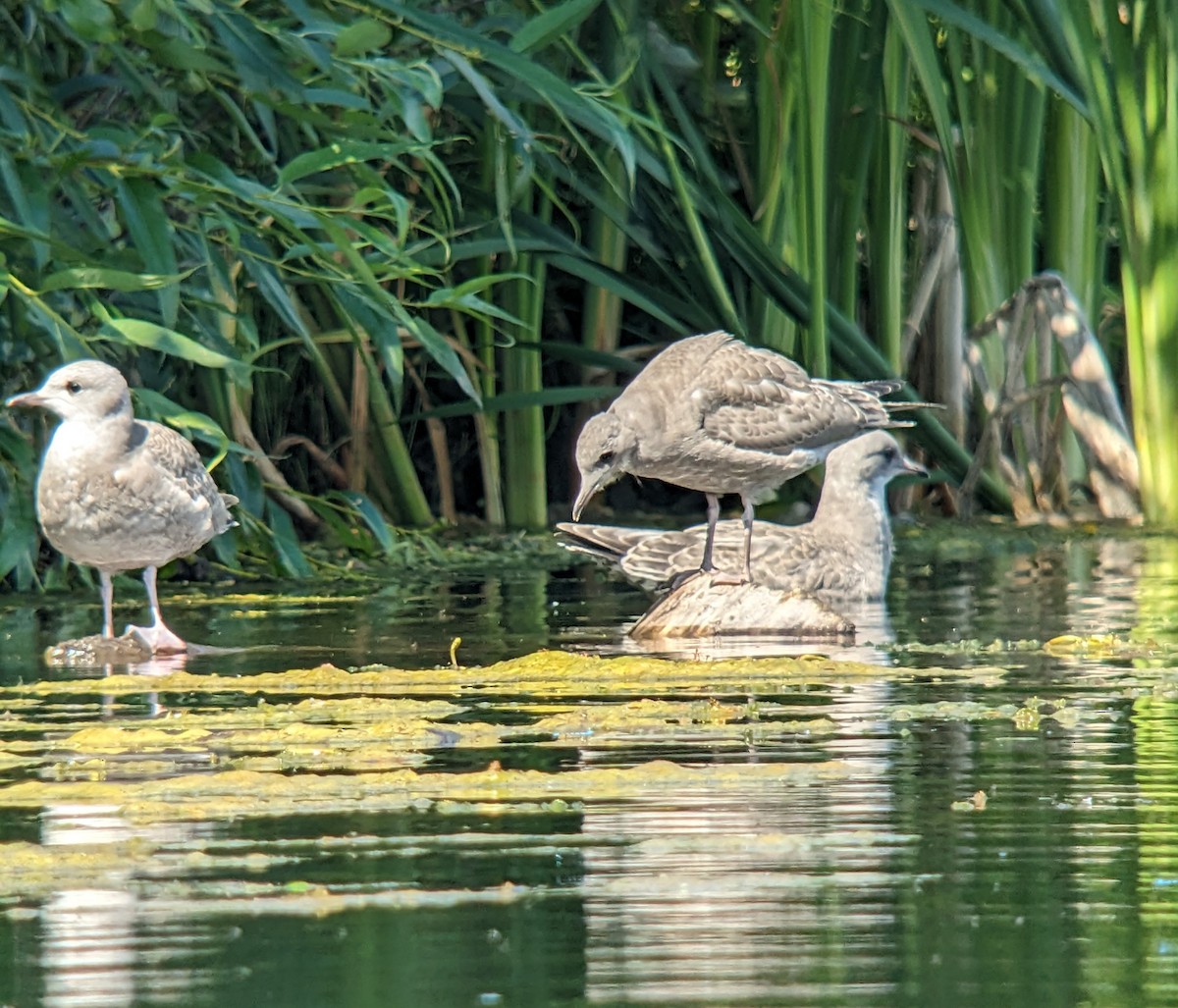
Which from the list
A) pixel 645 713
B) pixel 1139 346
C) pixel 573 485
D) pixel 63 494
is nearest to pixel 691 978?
pixel 645 713

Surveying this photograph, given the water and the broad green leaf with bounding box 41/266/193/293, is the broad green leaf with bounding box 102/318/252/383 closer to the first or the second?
the broad green leaf with bounding box 41/266/193/293

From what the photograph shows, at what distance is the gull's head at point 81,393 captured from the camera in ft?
25.5

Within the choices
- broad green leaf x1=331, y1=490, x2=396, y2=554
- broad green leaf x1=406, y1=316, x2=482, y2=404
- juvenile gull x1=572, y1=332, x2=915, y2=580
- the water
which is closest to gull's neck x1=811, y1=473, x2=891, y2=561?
juvenile gull x1=572, y1=332, x2=915, y2=580

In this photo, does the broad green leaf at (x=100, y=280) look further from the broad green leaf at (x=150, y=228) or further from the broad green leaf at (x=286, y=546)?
the broad green leaf at (x=286, y=546)

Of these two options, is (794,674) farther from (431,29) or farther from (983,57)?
(983,57)

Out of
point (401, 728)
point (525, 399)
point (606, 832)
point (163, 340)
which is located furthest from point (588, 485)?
point (606, 832)

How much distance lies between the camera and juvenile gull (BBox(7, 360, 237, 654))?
7734mm

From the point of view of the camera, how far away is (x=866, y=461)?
9.48 meters

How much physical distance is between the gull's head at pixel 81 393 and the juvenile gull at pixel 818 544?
2.18 metres

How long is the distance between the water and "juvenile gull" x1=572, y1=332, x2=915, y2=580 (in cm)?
148

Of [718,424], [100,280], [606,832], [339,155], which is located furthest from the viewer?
[718,424]

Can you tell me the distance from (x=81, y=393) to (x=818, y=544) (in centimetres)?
281

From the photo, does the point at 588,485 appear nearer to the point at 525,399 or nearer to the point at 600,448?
the point at 600,448

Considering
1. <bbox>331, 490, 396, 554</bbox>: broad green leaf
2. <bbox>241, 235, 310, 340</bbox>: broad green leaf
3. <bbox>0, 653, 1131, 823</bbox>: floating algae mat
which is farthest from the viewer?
<bbox>331, 490, 396, 554</bbox>: broad green leaf
